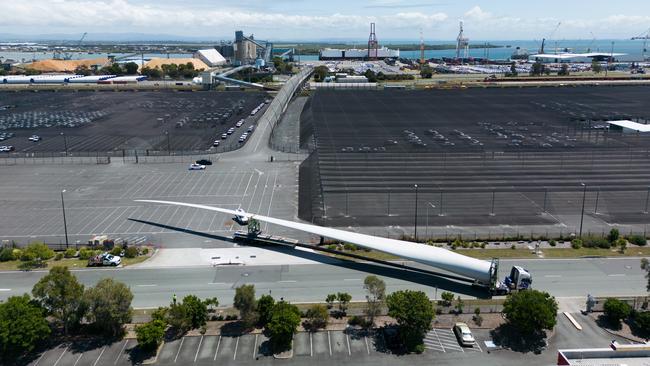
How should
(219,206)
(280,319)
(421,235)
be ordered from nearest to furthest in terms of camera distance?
(280,319) < (421,235) < (219,206)

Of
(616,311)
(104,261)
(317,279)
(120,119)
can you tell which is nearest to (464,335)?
(616,311)

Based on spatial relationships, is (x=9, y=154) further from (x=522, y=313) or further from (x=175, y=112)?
(x=522, y=313)

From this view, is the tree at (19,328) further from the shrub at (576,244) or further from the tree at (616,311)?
the shrub at (576,244)

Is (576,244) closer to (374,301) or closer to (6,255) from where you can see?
(374,301)

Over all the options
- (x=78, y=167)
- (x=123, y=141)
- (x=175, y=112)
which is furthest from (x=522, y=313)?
(x=175, y=112)

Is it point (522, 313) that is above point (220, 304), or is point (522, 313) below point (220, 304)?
above
